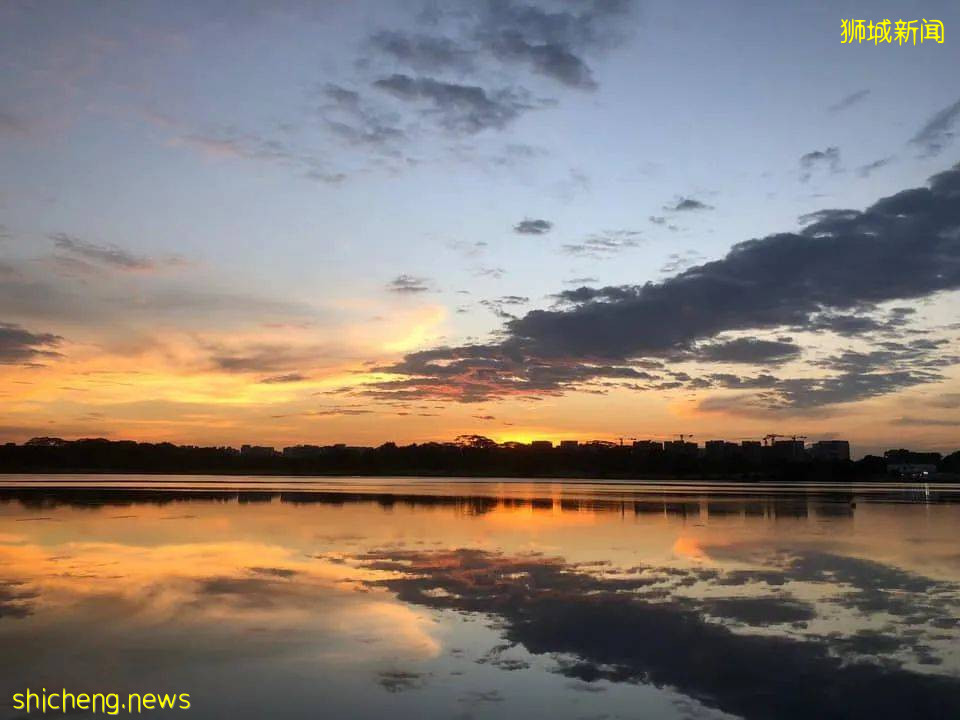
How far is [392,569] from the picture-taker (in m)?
16.9

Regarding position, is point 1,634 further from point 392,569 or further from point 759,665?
point 759,665

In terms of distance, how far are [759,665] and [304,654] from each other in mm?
5577

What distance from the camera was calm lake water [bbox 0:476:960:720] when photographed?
28.4 ft

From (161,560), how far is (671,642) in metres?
11.8

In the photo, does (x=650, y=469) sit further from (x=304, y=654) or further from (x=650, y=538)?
(x=304, y=654)

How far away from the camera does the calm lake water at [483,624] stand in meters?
8.66

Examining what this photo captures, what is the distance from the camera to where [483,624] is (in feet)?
39.3

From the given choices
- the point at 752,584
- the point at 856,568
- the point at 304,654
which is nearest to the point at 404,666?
the point at 304,654

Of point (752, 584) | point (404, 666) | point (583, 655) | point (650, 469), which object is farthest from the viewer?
point (650, 469)

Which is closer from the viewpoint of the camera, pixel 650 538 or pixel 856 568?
pixel 856 568

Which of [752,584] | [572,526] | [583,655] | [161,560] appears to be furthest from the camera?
[572,526]

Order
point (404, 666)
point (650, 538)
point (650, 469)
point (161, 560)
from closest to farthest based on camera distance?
point (404, 666) < point (161, 560) < point (650, 538) < point (650, 469)

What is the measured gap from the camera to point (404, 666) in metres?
9.68

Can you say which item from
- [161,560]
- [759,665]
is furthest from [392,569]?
[759,665]
